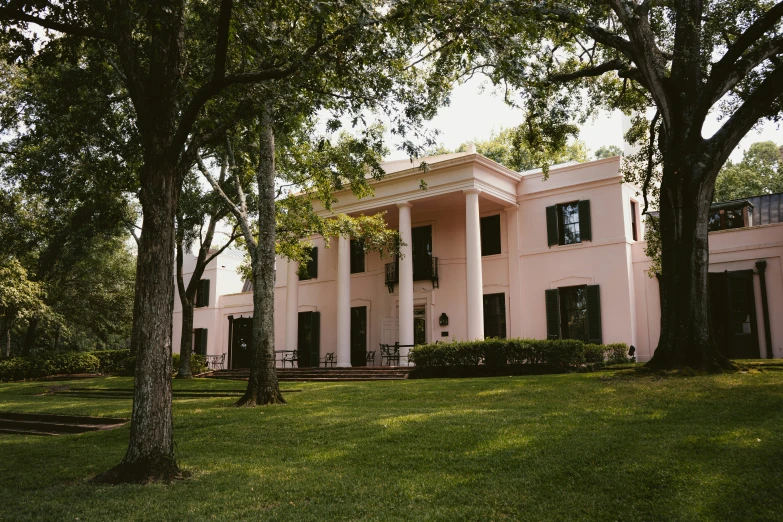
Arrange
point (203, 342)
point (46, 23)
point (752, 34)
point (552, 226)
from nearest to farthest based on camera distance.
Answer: point (46, 23) < point (752, 34) < point (552, 226) < point (203, 342)

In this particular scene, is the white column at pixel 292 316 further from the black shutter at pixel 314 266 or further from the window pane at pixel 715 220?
the window pane at pixel 715 220

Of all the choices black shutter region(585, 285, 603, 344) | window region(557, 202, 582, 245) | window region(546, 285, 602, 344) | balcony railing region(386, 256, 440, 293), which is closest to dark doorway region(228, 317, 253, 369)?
balcony railing region(386, 256, 440, 293)

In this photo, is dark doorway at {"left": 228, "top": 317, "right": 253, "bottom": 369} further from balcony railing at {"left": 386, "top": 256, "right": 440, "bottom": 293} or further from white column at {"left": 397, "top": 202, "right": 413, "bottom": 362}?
white column at {"left": 397, "top": 202, "right": 413, "bottom": 362}

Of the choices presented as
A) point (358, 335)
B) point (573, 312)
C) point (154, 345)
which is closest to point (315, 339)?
point (358, 335)

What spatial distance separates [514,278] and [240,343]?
13.9 m

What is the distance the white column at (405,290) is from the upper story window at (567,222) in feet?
15.9

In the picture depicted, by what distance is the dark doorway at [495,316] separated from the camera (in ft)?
72.2

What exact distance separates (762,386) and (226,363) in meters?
24.5

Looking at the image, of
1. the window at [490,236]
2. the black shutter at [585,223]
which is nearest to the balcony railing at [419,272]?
the window at [490,236]

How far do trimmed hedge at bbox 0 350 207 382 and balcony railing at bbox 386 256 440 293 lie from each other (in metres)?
8.41

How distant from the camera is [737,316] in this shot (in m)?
17.7

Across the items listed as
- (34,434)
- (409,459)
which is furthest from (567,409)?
(34,434)

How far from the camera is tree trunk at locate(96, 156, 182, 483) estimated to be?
6.13m

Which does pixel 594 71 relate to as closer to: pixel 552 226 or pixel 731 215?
pixel 552 226
